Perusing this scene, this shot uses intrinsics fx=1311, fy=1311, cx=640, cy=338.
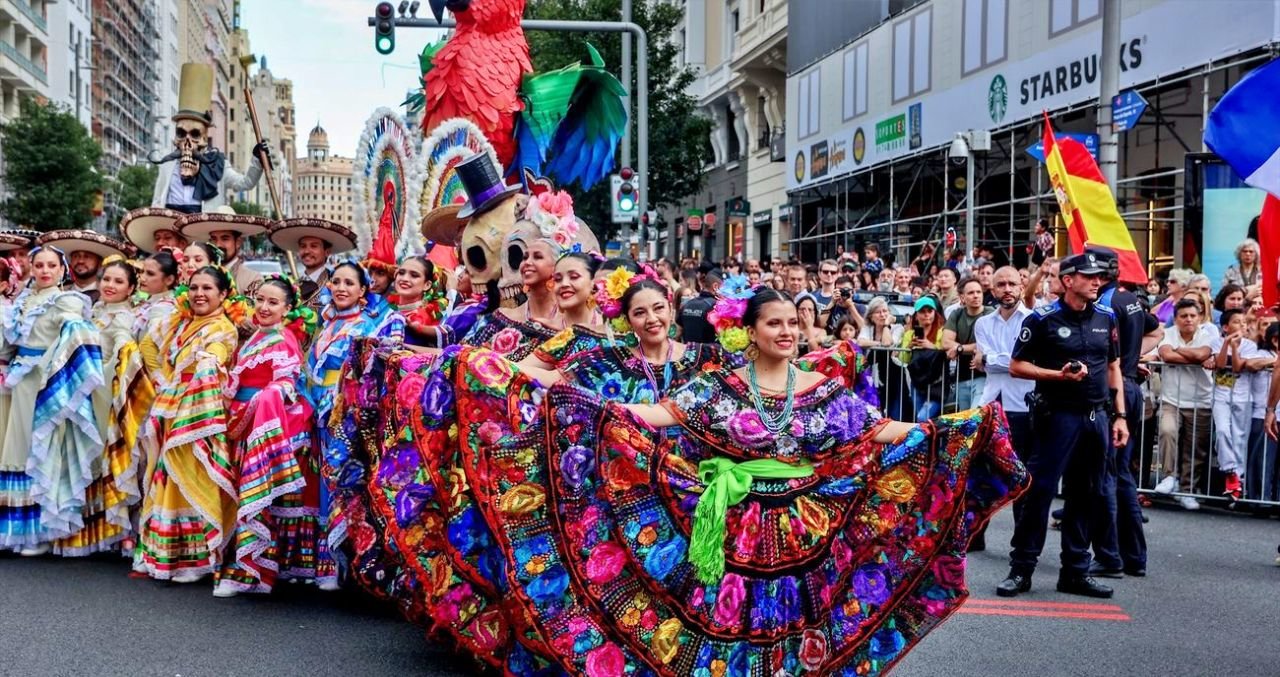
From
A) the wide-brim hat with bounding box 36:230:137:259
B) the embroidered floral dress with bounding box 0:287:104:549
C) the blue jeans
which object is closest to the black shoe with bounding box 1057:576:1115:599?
the blue jeans

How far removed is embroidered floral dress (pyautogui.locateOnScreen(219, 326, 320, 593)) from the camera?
22.3ft

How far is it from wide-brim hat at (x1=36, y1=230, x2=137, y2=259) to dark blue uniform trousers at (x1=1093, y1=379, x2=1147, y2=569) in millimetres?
6430

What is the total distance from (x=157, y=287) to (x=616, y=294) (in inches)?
144

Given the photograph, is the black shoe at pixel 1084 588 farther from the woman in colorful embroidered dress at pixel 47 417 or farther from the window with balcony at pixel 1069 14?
the window with balcony at pixel 1069 14

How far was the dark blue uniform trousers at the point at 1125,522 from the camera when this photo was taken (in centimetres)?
741

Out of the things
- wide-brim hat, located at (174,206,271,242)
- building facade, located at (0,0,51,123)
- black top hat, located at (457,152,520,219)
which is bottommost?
wide-brim hat, located at (174,206,271,242)

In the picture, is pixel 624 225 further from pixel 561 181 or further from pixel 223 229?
pixel 223 229

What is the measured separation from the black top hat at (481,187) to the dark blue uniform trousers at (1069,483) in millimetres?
3378

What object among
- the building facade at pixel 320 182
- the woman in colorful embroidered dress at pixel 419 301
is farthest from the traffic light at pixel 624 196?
the building facade at pixel 320 182

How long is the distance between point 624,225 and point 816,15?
1255 centimetres

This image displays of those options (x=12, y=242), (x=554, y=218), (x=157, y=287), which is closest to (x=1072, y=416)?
(x=554, y=218)

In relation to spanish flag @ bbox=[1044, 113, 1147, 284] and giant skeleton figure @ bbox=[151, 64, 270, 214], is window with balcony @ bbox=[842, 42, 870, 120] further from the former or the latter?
giant skeleton figure @ bbox=[151, 64, 270, 214]

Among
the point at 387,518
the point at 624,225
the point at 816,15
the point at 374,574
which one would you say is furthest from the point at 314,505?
the point at 816,15

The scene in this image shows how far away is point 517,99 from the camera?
437 inches
